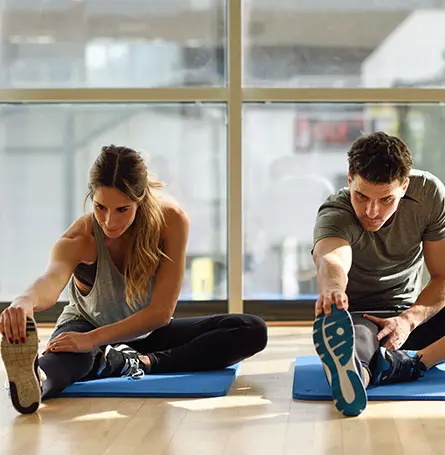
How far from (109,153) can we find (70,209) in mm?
1865

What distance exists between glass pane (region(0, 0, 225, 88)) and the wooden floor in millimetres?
2092

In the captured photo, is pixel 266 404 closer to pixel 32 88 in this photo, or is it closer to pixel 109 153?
pixel 109 153

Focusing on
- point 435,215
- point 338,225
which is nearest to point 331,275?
point 338,225

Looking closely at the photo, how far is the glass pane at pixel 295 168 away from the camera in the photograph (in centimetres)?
469

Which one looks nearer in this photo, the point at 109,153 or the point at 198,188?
the point at 109,153

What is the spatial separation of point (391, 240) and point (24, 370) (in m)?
1.25

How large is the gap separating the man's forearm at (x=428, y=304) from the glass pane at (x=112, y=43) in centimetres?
191

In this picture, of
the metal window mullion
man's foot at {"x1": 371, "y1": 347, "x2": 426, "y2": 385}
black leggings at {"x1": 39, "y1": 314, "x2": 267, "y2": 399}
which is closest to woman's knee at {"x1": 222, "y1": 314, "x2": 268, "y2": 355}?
black leggings at {"x1": 39, "y1": 314, "x2": 267, "y2": 399}

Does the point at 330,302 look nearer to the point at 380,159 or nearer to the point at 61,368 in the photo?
the point at 380,159

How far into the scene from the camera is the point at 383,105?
466 centimetres

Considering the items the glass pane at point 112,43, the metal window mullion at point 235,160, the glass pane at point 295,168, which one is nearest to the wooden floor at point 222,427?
the metal window mullion at point 235,160

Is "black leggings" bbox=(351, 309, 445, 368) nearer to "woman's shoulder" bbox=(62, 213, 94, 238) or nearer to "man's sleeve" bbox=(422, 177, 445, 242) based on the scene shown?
"man's sleeve" bbox=(422, 177, 445, 242)

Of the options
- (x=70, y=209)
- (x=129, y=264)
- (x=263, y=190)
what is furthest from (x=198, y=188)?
(x=129, y=264)

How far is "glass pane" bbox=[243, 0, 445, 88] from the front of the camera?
15.3 feet
